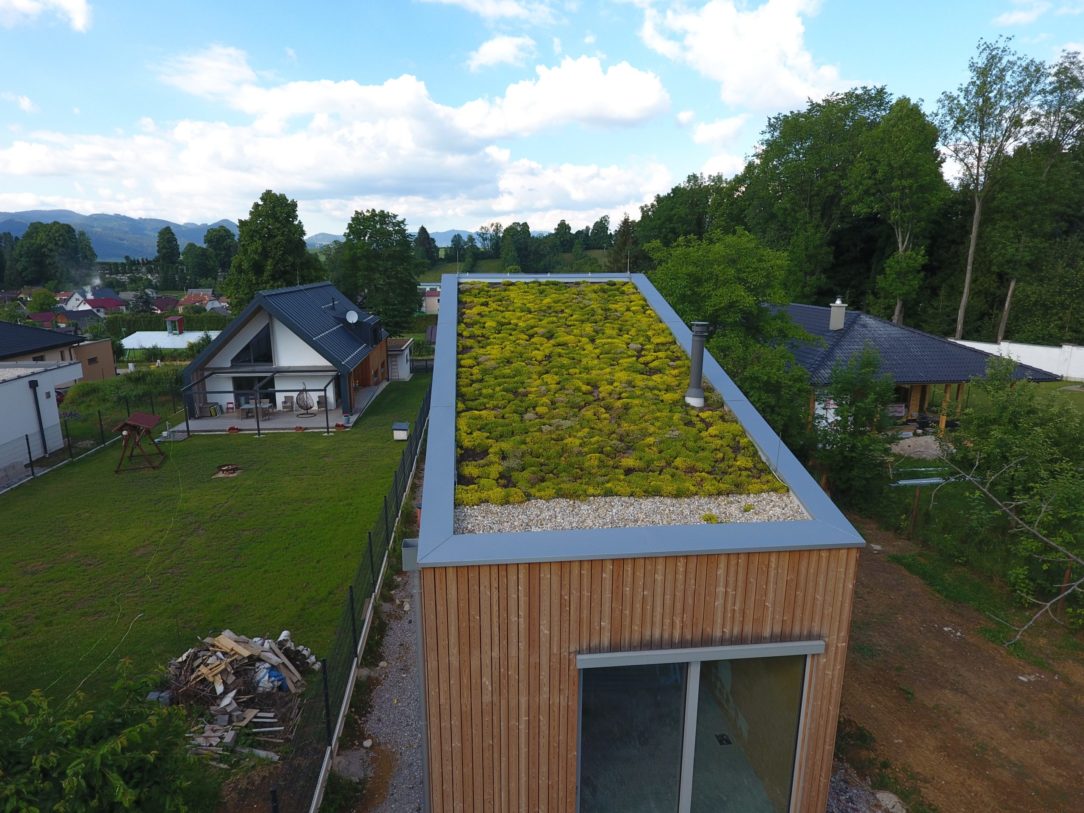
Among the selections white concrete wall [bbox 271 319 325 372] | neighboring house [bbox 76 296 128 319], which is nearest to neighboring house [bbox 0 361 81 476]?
white concrete wall [bbox 271 319 325 372]

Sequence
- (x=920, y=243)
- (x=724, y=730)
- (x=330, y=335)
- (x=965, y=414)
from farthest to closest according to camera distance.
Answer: (x=920, y=243) < (x=330, y=335) < (x=965, y=414) < (x=724, y=730)

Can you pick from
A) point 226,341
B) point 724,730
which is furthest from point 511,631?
point 226,341

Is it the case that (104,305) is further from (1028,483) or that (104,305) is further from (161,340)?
(1028,483)

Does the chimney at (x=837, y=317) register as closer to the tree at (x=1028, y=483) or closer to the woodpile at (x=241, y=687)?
the tree at (x=1028, y=483)

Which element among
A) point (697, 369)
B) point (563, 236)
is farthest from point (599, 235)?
point (697, 369)

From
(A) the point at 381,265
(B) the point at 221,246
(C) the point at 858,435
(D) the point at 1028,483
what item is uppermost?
(B) the point at 221,246

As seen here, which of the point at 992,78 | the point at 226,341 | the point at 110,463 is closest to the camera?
the point at 110,463

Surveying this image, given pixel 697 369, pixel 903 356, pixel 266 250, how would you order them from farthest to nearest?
pixel 266 250, pixel 903 356, pixel 697 369

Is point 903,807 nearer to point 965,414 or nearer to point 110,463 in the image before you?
point 965,414
